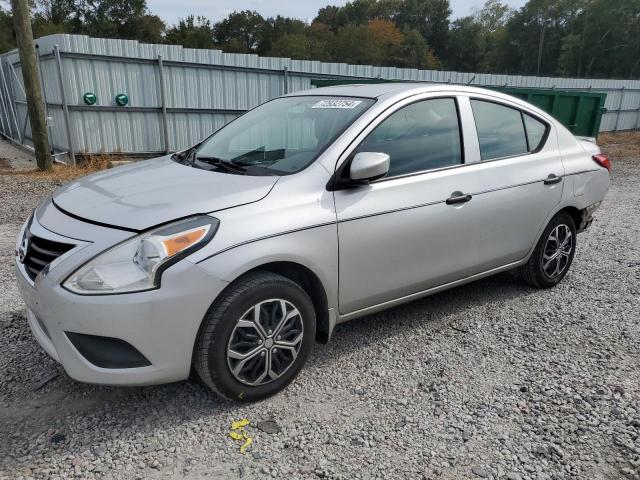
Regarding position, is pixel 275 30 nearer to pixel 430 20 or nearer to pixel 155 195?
pixel 430 20

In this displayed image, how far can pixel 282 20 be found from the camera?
82.7m

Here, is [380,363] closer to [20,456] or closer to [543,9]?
[20,456]

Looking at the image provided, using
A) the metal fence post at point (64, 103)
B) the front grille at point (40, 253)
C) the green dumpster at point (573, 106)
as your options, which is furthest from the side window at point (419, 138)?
the metal fence post at point (64, 103)

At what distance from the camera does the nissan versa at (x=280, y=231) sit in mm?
2359

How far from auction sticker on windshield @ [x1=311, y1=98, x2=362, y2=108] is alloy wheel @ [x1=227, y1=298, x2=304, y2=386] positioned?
1438 millimetres

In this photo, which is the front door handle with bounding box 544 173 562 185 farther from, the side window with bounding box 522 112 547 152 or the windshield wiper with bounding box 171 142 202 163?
the windshield wiper with bounding box 171 142 202 163

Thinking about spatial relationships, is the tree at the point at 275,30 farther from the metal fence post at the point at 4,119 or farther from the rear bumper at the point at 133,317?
the rear bumper at the point at 133,317

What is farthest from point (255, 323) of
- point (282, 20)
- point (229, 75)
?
point (282, 20)

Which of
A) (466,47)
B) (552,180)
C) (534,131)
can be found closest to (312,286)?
(552,180)

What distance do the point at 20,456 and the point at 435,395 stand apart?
7.08 ft

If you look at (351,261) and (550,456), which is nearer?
(550,456)

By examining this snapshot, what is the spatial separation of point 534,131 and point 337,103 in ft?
6.08

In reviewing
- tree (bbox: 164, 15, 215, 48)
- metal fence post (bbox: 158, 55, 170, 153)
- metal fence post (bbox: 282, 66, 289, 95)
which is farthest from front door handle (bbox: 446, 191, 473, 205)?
tree (bbox: 164, 15, 215, 48)

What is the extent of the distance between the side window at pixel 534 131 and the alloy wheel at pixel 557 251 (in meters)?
0.75
